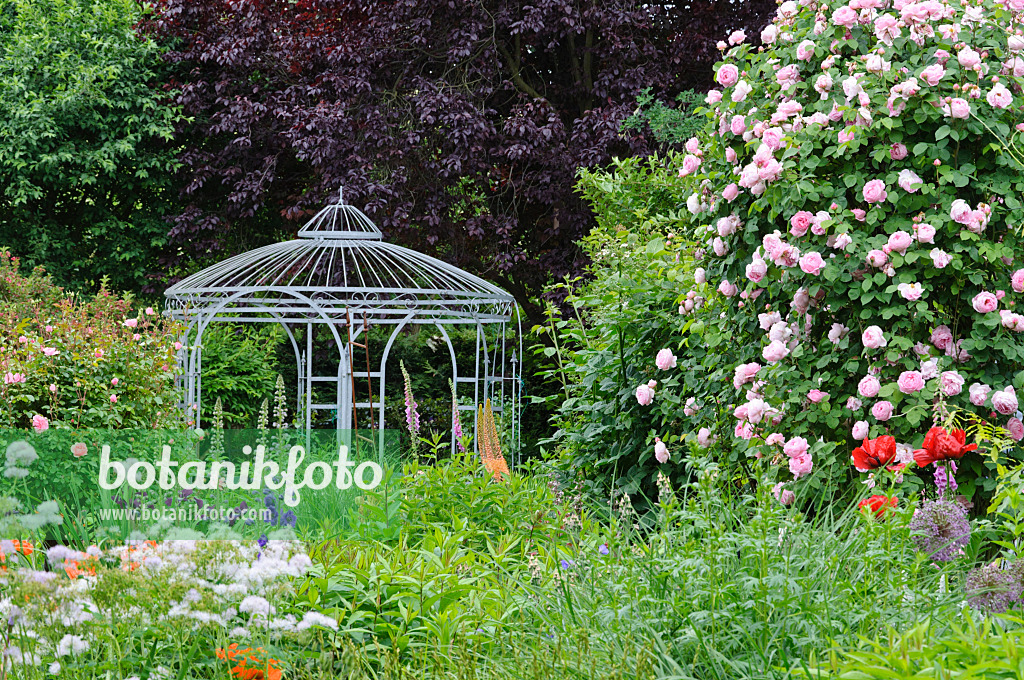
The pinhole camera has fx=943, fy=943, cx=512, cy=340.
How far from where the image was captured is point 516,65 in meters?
8.70

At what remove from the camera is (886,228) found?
130 inches

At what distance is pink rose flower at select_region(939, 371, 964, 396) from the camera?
10.2 ft

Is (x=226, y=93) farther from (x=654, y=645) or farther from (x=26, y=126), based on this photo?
(x=654, y=645)

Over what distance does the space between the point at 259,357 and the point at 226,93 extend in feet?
8.37

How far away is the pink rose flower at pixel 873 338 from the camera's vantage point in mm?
3176

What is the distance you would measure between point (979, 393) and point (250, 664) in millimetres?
2434

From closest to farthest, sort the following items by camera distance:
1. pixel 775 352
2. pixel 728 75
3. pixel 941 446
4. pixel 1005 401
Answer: pixel 941 446 → pixel 1005 401 → pixel 775 352 → pixel 728 75

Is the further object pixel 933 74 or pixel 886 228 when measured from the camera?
pixel 886 228

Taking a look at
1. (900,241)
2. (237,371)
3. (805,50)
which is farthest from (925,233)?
(237,371)

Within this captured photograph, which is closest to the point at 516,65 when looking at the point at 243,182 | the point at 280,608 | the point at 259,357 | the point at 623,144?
the point at 623,144

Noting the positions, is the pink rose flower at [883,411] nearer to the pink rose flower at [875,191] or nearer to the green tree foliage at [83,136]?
the pink rose flower at [875,191]

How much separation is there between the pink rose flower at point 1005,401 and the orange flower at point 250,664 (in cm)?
236

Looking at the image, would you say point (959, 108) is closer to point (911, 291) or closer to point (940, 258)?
point (940, 258)

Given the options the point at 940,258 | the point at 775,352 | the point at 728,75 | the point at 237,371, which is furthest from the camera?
the point at 237,371
